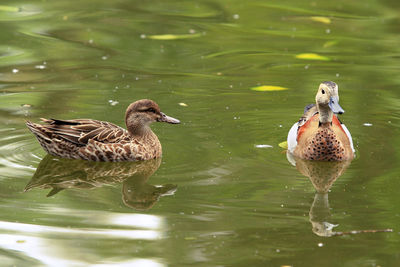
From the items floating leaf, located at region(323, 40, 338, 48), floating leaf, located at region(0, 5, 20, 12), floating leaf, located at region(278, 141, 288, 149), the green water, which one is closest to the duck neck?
floating leaf, located at region(278, 141, 288, 149)

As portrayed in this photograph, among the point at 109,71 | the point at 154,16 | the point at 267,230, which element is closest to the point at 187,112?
the point at 109,71

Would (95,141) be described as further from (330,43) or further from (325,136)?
(330,43)

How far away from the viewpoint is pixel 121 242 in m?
7.28

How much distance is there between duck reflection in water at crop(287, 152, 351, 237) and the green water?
3 cm

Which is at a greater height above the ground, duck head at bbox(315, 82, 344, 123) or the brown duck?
duck head at bbox(315, 82, 344, 123)

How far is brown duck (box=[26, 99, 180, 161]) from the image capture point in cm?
990

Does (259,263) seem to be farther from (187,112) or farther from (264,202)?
(187,112)

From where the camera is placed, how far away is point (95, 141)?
991 cm

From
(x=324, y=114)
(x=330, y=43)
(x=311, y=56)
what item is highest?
(x=330, y=43)

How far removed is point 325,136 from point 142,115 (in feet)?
7.35

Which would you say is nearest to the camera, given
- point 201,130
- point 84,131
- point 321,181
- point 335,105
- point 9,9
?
point 321,181

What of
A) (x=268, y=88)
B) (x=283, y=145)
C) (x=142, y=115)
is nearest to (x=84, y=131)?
(x=142, y=115)

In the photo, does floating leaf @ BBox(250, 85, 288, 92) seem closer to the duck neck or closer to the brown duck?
the duck neck

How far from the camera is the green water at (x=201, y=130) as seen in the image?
7324 mm
